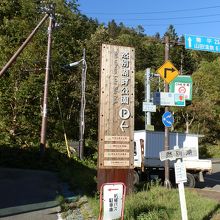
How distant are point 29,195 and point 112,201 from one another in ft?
17.8

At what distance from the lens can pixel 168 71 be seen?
16500mm

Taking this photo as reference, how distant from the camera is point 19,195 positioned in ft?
Answer: 39.8

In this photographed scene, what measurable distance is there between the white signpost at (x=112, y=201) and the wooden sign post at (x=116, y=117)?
151 inches

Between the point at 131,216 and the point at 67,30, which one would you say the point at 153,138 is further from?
the point at 67,30

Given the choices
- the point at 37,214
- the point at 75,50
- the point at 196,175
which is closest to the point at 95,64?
the point at 75,50

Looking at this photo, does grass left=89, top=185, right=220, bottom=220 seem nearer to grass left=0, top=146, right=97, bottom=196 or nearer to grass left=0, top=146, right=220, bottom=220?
grass left=0, top=146, right=220, bottom=220

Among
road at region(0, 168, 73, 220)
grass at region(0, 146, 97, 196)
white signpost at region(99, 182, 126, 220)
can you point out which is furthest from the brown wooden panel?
grass at region(0, 146, 97, 196)

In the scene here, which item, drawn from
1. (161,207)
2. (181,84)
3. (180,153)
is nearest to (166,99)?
(181,84)

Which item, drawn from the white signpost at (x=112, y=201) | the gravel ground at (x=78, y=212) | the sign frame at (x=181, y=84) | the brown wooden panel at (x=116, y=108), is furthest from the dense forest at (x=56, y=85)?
the white signpost at (x=112, y=201)

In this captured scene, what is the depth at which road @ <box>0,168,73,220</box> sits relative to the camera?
9594 millimetres

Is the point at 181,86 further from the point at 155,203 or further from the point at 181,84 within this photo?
the point at 155,203

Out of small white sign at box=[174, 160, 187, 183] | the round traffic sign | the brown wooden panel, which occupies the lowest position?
small white sign at box=[174, 160, 187, 183]

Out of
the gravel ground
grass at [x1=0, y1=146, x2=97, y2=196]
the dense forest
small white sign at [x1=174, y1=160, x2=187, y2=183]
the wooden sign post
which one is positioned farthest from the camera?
the dense forest

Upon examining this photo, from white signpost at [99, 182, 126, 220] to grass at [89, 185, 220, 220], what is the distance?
2.85 ft
